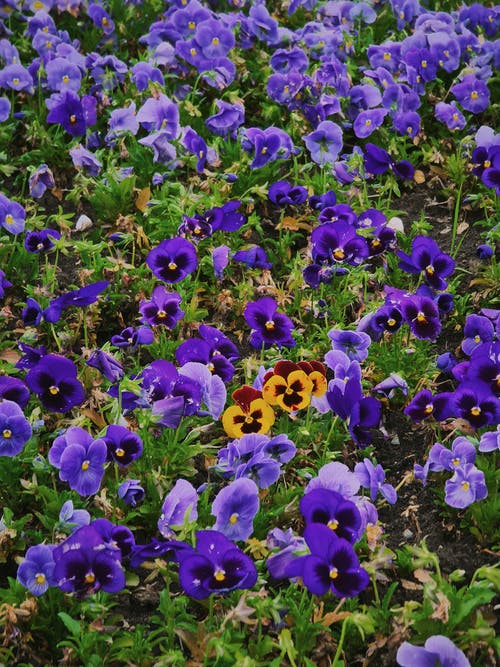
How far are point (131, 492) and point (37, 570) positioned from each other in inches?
17.5

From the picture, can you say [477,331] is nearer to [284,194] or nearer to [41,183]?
Result: [284,194]

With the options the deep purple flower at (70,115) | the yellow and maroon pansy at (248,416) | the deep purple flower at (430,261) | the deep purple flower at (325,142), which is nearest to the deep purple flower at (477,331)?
the deep purple flower at (430,261)

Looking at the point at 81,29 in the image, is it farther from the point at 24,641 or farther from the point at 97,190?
the point at 24,641

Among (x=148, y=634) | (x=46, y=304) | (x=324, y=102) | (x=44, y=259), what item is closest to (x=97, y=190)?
(x=44, y=259)

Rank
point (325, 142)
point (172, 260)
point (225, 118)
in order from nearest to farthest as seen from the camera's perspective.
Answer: point (172, 260) → point (325, 142) → point (225, 118)

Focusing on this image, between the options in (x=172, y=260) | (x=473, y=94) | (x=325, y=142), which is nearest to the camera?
(x=172, y=260)

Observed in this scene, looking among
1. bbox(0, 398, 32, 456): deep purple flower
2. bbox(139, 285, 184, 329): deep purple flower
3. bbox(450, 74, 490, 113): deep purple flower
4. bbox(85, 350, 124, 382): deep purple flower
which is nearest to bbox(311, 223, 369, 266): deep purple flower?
bbox(139, 285, 184, 329): deep purple flower

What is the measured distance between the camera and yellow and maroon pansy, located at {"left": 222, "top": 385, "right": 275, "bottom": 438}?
3.34m

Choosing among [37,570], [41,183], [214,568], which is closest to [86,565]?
[37,570]

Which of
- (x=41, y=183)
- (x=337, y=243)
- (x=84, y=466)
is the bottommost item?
(x=41, y=183)

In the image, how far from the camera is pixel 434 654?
8.53ft

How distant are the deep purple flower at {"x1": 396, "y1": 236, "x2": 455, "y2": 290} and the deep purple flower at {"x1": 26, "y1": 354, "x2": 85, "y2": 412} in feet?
4.60

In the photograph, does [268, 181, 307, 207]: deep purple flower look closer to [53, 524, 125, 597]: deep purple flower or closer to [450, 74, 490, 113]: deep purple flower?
[450, 74, 490, 113]: deep purple flower

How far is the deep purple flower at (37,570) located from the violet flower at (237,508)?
0.50 m
